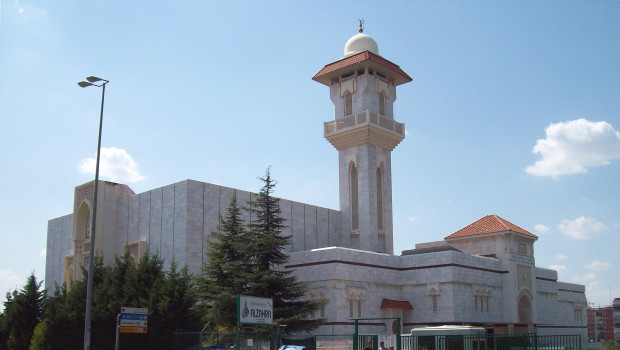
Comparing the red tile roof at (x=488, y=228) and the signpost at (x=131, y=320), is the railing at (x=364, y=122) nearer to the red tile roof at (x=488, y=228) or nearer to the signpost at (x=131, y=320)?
A: the red tile roof at (x=488, y=228)

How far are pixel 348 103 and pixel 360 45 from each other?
14.4 ft

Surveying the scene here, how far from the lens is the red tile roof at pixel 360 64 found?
4388cm

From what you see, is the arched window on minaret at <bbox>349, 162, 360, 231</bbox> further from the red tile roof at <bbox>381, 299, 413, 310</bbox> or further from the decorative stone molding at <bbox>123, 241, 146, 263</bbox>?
the decorative stone molding at <bbox>123, 241, 146, 263</bbox>

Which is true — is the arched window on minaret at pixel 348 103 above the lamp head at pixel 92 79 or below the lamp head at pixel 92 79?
above

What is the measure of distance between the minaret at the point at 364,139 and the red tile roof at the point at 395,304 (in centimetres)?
509

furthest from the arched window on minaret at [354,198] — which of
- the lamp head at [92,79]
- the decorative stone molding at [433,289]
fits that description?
the lamp head at [92,79]

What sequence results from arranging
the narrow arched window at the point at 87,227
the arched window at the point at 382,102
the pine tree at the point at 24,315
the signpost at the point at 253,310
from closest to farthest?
the signpost at the point at 253,310
the pine tree at the point at 24,315
the narrow arched window at the point at 87,227
the arched window at the point at 382,102

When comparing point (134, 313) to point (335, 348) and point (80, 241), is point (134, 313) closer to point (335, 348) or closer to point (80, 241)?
point (335, 348)

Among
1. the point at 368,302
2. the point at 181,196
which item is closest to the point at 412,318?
the point at 368,302

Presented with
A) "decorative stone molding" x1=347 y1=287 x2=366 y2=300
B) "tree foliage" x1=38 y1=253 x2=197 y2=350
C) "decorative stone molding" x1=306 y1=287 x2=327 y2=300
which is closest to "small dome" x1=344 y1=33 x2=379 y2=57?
"decorative stone molding" x1=347 y1=287 x2=366 y2=300

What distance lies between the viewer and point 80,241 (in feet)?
139

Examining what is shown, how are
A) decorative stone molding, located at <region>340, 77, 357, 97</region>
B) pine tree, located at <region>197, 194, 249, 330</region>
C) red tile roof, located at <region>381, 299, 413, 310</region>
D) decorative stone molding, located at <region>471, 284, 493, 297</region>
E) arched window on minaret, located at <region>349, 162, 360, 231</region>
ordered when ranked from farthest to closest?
decorative stone molding, located at <region>340, 77, 357, 97</region>
arched window on minaret, located at <region>349, 162, 360, 231</region>
decorative stone molding, located at <region>471, 284, 493, 297</region>
red tile roof, located at <region>381, 299, 413, 310</region>
pine tree, located at <region>197, 194, 249, 330</region>

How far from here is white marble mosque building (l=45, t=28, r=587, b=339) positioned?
36406 millimetres

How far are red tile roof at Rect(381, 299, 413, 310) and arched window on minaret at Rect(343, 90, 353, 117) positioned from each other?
1361 centimetres
